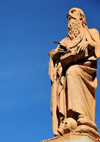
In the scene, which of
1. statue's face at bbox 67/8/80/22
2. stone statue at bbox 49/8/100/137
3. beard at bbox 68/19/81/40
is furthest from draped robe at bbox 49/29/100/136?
statue's face at bbox 67/8/80/22

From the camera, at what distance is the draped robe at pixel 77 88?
30.7 feet

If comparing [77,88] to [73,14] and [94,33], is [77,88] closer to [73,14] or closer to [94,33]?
[94,33]

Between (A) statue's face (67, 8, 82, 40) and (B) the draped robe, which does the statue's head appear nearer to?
(A) statue's face (67, 8, 82, 40)

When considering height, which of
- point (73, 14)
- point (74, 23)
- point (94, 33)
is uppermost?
point (73, 14)

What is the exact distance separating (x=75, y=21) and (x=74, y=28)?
0.81ft

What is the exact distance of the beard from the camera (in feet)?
34.5

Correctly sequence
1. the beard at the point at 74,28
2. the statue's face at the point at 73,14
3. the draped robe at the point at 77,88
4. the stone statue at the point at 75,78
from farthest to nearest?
the statue's face at the point at 73,14, the beard at the point at 74,28, the draped robe at the point at 77,88, the stone statue at the point at 75,78

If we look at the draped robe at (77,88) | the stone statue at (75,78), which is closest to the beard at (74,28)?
the stone statue at (75,78)

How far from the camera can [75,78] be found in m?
9.60

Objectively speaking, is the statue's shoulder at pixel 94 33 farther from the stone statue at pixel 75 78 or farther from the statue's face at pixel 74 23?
the statue's face at pixel 74 23

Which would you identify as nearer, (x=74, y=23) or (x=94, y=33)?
(x=94, y=33)

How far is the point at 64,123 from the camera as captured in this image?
29.4ft

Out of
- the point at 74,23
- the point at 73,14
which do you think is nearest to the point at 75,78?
the point at 74,23

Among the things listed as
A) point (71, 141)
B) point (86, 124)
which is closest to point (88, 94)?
point (86, 124)
